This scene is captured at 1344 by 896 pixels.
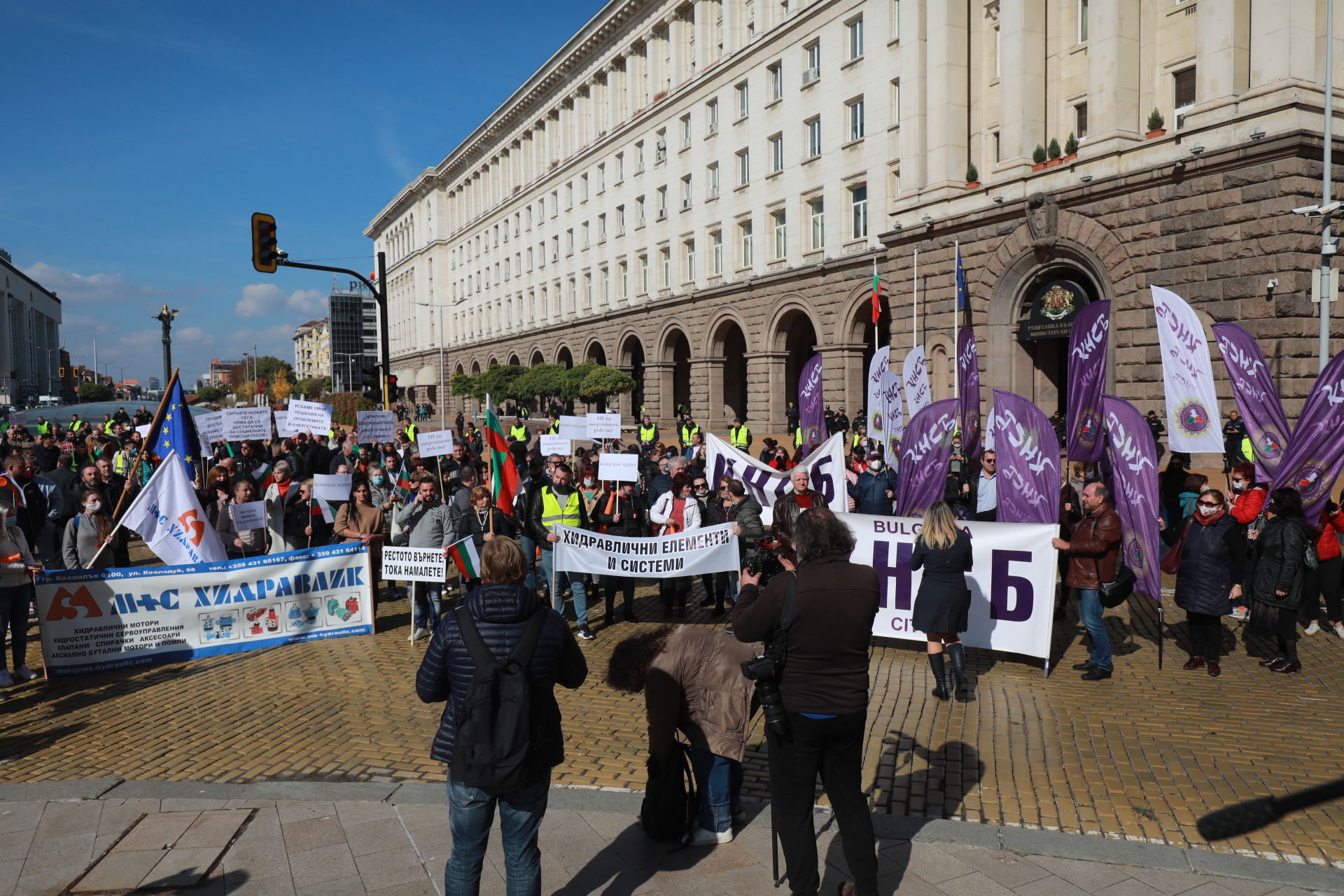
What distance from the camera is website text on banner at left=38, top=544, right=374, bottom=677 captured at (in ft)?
28.0

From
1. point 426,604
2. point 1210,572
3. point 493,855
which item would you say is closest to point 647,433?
point 426,604

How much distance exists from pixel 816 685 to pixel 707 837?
4.85 ft

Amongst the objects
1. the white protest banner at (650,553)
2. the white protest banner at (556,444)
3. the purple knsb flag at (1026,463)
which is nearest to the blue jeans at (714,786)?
the white protest banner at (650,553)

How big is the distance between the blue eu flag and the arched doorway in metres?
30.8

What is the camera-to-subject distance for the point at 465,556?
386 inches

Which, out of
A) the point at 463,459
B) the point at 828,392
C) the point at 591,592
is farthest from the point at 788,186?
the point at 591,592

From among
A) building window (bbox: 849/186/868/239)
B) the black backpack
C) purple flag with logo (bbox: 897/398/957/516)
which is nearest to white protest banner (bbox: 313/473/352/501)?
purple flag with logo (bbox: 897/398/957/516)

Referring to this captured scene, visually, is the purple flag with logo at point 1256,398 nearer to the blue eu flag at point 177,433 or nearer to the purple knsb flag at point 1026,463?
the purple knsb flag at point 1026,463

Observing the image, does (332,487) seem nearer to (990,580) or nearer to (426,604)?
(426,604)

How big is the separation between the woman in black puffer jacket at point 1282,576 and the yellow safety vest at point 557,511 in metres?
6.80

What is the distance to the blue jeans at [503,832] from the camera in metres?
3.73

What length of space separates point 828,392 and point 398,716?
2851 centimetres

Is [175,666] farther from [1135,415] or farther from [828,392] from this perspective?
[828,392]

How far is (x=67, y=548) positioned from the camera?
31.2ft
